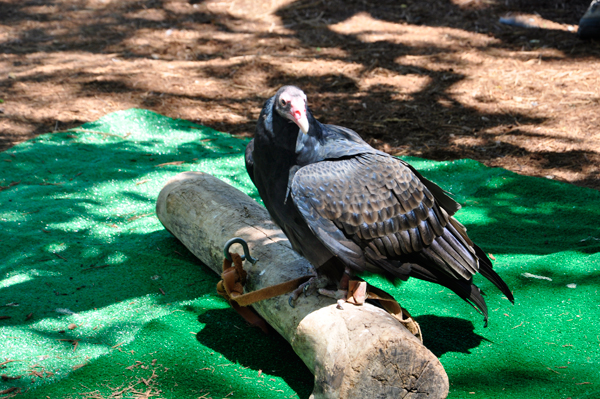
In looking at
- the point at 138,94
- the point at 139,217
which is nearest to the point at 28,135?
the point at 138,94

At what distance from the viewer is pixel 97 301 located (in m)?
3.27

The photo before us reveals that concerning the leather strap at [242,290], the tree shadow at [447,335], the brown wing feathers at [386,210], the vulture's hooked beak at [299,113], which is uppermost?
the vulture's hooked beak at [299,113]

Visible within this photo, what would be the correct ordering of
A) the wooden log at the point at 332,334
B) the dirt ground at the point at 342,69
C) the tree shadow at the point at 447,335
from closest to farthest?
1. the wooden log at the point at 332,334
2. the tree shadow at the point at 447,335
3. the dirt ground at the point at 342,69

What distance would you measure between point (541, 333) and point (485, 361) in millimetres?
442

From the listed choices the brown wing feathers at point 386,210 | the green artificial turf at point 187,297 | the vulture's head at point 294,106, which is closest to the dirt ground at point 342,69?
the green artificial turf at point 187,297

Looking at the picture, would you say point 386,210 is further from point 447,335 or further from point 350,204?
point 447,335

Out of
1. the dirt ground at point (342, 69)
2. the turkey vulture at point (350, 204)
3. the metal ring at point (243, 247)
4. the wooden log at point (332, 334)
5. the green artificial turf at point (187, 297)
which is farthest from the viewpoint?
the dirt ground at point (342, 69)

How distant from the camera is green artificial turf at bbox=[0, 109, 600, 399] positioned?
263cm

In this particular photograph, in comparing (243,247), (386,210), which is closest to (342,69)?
(243,247)

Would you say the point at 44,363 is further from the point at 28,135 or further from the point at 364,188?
the point at 28,135

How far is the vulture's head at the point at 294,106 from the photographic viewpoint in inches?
93.3

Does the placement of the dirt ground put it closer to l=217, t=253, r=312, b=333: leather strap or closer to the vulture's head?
→ l=217, t=253, r=312, b=333: leather strap

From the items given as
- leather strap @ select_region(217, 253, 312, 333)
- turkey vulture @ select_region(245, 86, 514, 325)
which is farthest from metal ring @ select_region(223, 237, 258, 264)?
turkey vulture @ select_region(245, 86, 514, 325)

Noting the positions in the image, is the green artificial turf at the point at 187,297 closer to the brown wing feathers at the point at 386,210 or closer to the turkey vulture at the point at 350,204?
the turkey vulture at the point at 350,204
